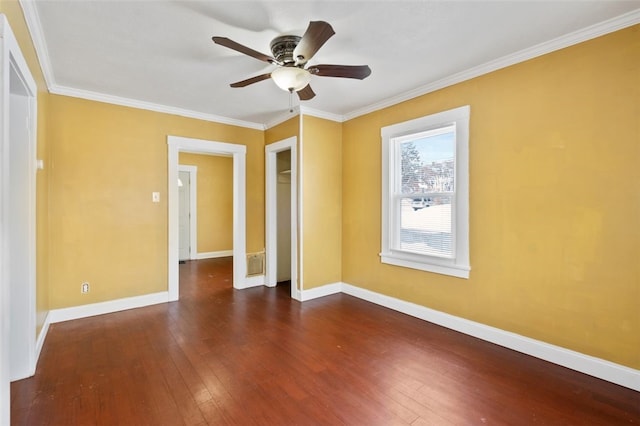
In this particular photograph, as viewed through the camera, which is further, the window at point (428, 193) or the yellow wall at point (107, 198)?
the yellow wall at point (107, 198)

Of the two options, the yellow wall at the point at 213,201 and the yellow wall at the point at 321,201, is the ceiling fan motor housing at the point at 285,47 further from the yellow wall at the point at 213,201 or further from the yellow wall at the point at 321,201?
the yellow wall at the point at 213,201

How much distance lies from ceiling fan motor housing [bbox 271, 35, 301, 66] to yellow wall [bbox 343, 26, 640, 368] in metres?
1.80

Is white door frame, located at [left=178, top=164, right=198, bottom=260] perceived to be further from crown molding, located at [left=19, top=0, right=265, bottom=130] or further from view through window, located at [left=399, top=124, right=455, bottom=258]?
view through window, located at [left=399, top=124, right=455, bottom=258]

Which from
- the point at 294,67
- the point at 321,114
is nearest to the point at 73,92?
the point at 294,67

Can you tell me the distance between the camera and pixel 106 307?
3652mm

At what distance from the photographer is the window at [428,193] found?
3.10m

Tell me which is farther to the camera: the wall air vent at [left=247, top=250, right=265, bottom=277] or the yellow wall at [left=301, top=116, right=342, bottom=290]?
the wall air vent at [left=247, top=250, right=265, bottom=277]

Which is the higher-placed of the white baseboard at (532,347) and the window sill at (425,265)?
the window sill at (425,265)

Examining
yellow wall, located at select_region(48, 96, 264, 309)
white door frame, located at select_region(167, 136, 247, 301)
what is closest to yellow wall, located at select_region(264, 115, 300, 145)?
white door frame, located at select_region(167, 136, 247, 301)

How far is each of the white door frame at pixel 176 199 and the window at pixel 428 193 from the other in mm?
2261

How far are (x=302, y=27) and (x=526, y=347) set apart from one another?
3322 millimetres

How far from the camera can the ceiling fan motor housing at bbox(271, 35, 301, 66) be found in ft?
7.64

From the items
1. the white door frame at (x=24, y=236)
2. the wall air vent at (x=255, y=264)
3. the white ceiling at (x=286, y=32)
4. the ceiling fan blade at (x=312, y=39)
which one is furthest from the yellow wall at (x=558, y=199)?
the white door frame at (x=24, y=236)

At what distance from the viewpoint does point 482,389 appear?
215 centimetres
